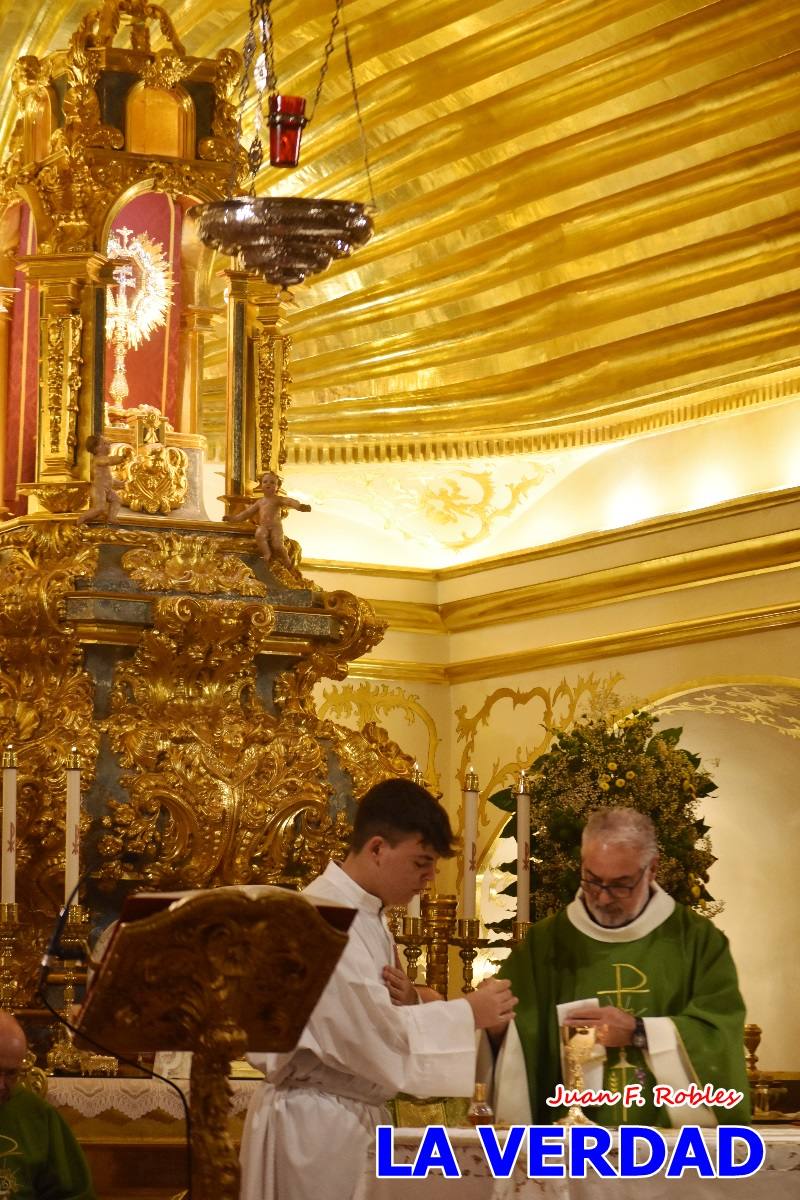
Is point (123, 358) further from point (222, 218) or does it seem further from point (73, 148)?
point (222, 218)

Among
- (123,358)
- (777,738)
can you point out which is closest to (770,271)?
(777,738)

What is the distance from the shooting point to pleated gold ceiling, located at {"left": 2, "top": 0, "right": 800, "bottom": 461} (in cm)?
986

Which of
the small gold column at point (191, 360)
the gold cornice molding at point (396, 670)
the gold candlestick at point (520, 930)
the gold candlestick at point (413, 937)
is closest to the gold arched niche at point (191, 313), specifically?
the small gold column at point (191, 360)

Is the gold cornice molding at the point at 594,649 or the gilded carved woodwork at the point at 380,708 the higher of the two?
the gold cornice molding at the point at 594,649

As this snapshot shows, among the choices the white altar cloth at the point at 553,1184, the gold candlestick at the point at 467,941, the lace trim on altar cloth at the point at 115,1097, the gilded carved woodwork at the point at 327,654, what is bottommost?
the white altar cloth at the point at 553,1184

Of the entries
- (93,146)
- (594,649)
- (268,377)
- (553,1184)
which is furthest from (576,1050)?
(594,649)

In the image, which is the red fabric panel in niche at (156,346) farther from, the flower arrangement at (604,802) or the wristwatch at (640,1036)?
the wristwatch at (640,1036)

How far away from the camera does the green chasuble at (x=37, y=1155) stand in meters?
4.83

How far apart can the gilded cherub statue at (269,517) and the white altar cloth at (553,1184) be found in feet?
9.67

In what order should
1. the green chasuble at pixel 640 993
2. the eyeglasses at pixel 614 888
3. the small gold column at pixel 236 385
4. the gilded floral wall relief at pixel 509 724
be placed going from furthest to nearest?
the gilded floral wall relief at pixel 509 724 < the small gold column at pixel 236 385 < the eyeglasses at pixel 614 888 < the green chasuble at pixel 640 993

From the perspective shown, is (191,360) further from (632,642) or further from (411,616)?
(411,616)

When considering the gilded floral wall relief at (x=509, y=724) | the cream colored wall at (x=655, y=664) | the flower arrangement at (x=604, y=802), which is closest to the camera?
the flower arrangement at (x=604, y=802)

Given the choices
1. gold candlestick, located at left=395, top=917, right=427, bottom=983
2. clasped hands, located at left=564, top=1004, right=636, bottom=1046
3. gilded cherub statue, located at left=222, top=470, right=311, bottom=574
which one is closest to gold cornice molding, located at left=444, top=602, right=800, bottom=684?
gilded cherub statue, located at left=222, top=470, right=311, bottom=574

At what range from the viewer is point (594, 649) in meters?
10.5
